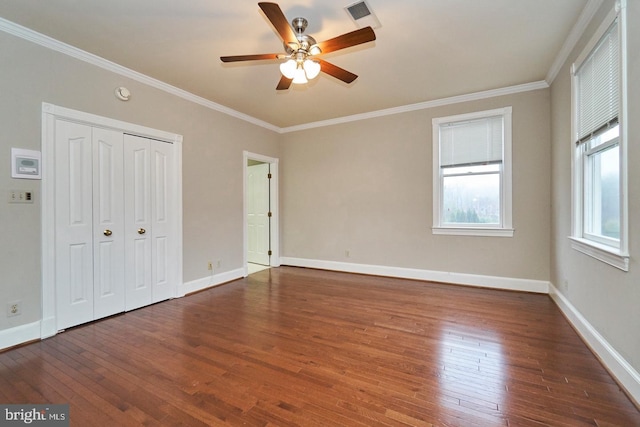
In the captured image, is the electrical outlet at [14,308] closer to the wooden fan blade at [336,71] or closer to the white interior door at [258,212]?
the wooden fan blade at [336,71]

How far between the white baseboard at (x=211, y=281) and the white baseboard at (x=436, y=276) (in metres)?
1.36

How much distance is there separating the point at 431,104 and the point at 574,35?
75.7 inches

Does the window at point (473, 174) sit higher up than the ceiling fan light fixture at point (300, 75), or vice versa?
the ceiling fan light fixture at point (300, 75)

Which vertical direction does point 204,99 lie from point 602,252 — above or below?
above

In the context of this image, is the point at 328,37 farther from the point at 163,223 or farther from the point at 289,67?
the point at 163,223

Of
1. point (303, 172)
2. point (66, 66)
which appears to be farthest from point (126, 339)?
point (303, 172)

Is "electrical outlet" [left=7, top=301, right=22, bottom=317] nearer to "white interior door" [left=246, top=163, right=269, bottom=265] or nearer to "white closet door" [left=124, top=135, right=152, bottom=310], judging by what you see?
"white closet door" [left=124, top=135, right=152, bottom=310]

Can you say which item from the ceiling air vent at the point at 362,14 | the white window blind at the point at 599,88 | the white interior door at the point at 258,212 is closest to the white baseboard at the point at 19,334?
the white interior door at the point at 258,212

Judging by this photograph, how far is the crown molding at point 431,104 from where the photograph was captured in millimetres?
3900

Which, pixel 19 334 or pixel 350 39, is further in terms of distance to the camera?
pixel 19 334

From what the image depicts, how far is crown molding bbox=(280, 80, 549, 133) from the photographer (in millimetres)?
3900

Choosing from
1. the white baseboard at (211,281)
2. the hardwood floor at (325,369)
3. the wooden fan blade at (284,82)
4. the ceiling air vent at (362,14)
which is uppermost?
the ceiling air vent at (362,14)

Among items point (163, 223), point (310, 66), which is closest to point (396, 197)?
point (310, 66)

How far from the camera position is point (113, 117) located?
323 centimetres
